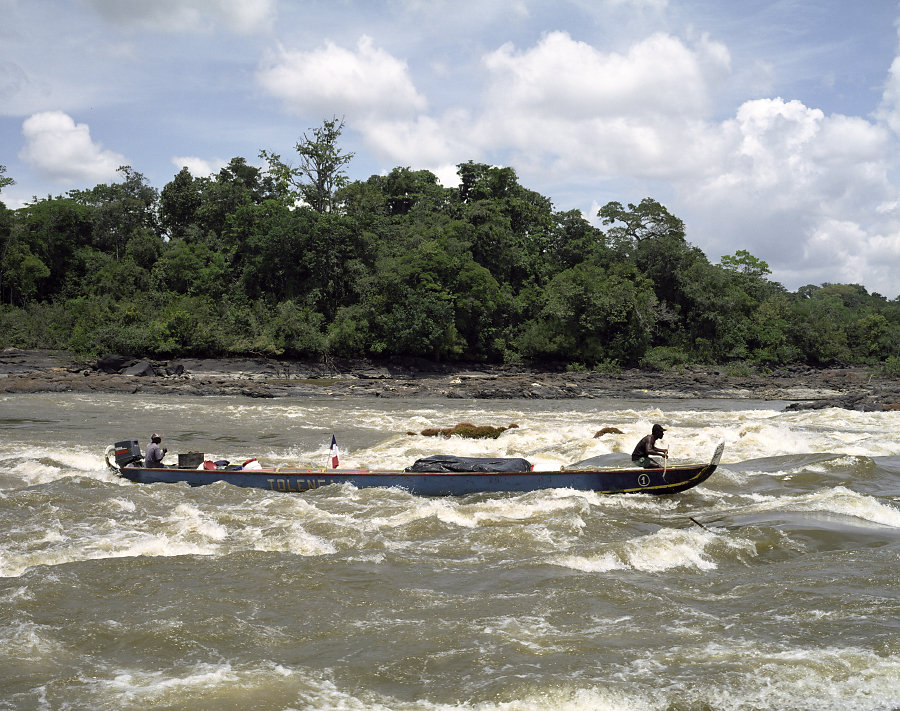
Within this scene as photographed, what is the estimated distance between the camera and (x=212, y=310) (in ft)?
169

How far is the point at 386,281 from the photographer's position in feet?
158

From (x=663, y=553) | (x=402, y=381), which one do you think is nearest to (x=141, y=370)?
(x=402, y=381)

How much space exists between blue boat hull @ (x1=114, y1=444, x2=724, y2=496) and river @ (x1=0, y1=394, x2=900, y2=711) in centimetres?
25

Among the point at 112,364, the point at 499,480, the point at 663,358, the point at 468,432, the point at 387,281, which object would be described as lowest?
the point at 468,432

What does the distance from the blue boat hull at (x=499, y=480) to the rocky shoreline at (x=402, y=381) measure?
70.8 ft

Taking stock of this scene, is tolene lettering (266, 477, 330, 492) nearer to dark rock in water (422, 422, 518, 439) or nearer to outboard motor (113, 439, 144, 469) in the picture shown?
outboard motor (113, 439, 144, 469)

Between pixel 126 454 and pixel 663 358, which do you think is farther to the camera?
pixel 663 358

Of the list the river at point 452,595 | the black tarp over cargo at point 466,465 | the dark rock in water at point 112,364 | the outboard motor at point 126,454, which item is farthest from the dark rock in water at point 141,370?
the black tarp over cargo at point 466,465

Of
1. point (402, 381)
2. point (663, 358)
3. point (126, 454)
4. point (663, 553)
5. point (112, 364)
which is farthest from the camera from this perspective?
point (663, 358)

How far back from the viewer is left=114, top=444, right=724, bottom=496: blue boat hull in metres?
13.2

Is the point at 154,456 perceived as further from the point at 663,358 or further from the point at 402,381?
the point at 663,358

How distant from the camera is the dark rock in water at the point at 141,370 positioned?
40.2 m

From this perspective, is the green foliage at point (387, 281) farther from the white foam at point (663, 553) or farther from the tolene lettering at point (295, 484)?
the white foam at point (663, 553)

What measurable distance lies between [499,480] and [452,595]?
5.03 metres
